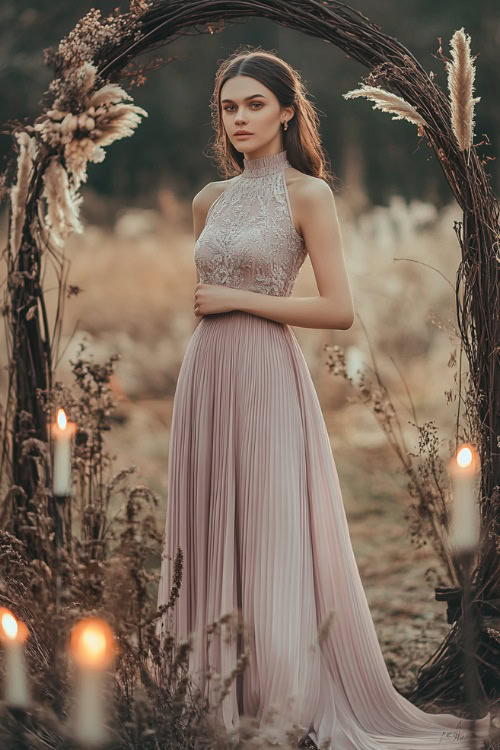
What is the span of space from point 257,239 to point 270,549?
0.82 m

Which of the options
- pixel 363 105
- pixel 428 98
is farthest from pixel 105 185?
pixel 428 98

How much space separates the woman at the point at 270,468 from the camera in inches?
98.8

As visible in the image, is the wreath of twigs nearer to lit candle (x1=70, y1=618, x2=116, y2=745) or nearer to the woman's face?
the woman's face

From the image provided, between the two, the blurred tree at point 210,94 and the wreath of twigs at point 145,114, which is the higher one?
the blurred tree at point 210,94

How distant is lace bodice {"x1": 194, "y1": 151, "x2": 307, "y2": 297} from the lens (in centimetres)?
261

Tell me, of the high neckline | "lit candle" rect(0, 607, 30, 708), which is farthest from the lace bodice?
"lit candle" rect(0, 607, 30, 708)

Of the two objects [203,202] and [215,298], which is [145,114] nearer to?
[203,202]

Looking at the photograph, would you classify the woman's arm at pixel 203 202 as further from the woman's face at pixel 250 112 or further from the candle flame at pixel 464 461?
→ the candle flame at pixel 464 461

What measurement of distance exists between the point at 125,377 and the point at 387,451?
1477 mm

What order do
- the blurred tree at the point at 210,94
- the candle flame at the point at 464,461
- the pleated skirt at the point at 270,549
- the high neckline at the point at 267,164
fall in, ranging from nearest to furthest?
1. the candle flame at the point at 464,461
2. the pleated skirt at the point at 270,549
3. the high neckline at the point at 267,164
4. the blurred tree at the point at 210,94

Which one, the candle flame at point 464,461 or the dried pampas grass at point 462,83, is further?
the dried pampas grass at point 462,83

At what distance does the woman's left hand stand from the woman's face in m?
0.40

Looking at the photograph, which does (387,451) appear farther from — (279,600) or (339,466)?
(279,600)

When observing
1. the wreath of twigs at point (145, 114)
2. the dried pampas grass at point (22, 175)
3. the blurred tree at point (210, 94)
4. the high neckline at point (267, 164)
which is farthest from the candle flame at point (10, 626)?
the blurred tree at point (210, 94)
